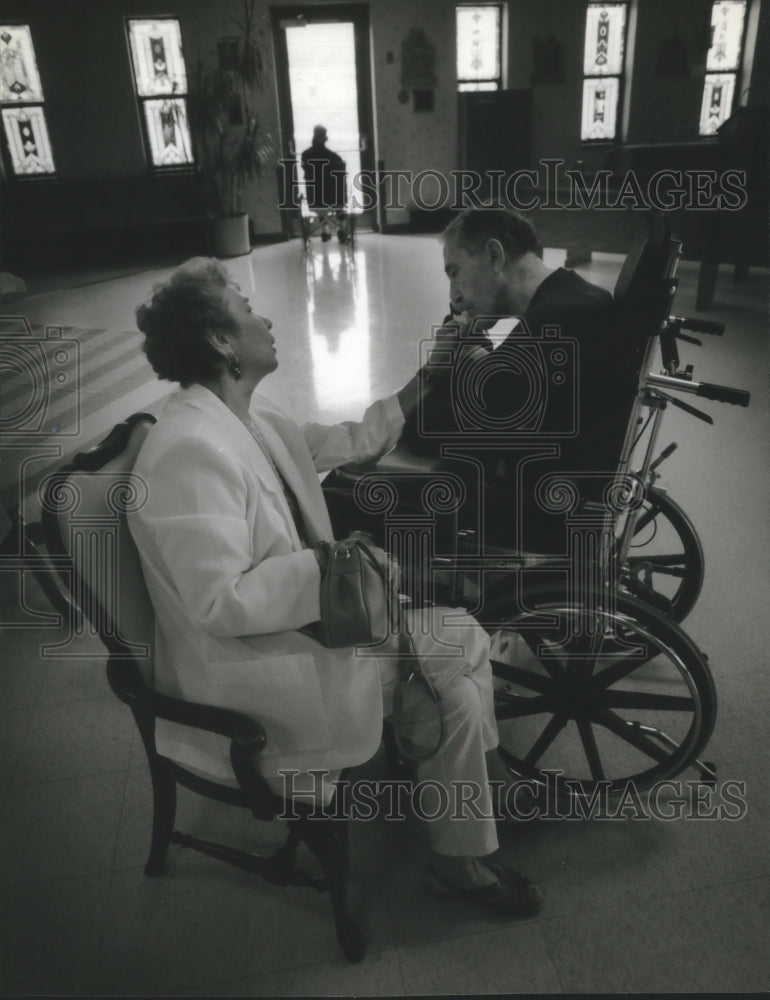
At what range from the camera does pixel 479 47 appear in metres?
8.30

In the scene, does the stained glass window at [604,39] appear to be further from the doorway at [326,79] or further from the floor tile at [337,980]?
the floor tile at [337,980]

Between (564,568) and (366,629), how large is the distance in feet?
1.90

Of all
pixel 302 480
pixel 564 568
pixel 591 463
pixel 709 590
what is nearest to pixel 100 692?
pixel 302 480

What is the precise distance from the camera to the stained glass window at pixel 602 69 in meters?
8.47

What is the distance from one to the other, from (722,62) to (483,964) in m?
10.6

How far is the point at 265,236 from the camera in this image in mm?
8688

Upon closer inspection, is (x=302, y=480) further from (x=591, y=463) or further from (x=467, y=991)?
(x=467, y=991)

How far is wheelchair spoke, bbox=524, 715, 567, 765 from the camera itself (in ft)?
5.14

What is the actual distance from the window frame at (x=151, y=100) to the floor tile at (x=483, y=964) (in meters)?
8.32

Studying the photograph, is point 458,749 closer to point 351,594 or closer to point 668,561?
point 351,594

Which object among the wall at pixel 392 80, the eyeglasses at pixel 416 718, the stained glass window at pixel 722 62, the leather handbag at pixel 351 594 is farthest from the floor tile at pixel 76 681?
the stained glass window at pixel 722 62

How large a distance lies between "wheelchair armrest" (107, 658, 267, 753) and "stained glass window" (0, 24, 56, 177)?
8.45 meters

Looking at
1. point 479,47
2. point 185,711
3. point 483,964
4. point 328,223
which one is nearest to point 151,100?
point 328,223

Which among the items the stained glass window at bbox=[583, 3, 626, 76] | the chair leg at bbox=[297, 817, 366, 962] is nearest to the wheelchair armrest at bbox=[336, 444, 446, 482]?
the chair leg at bbox=[297, 817, 366, 962]
